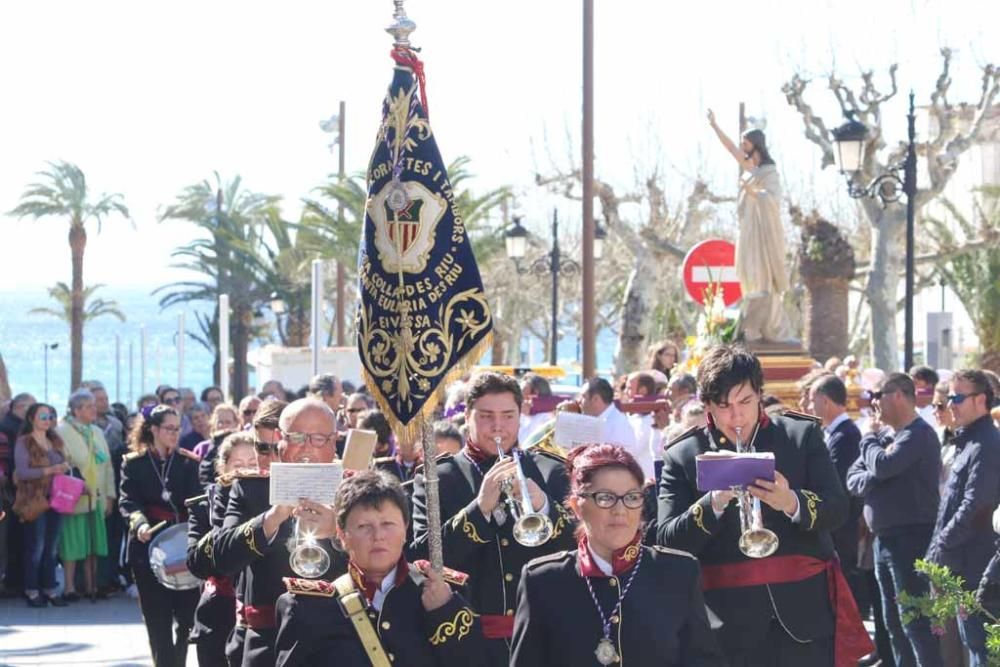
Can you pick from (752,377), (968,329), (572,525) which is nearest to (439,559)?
(572,525)

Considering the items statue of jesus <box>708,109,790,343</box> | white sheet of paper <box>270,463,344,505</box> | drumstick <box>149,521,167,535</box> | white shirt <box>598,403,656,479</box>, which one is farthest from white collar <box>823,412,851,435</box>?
statue of jesus <box>708,109,790,343</box>

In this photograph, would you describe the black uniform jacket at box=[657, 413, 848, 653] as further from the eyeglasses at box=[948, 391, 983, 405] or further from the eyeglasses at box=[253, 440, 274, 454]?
the eyeglasses at box=[948, 391, 983, 405]

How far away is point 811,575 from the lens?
22.0ft

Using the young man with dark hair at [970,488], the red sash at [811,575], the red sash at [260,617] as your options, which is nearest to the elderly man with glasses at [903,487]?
the young man with dark hair at [970,488]

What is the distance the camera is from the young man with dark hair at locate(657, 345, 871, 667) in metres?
6.57

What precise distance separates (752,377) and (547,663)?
70.4 inches

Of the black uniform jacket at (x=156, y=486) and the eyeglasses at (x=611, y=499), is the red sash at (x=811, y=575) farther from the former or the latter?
the black uniform jacket at (x=156, y=486)

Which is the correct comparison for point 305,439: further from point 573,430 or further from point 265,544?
point 573,430

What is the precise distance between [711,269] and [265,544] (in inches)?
591

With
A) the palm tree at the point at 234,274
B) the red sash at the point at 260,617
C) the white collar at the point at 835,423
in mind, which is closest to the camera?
the red sash at the point at 260,617

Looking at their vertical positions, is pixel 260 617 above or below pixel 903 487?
below

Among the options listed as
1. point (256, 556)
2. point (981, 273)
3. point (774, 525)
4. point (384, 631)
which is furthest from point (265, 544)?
point (981, 273)

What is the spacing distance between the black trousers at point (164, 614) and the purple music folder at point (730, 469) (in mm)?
4853

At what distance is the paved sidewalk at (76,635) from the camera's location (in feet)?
40.9
